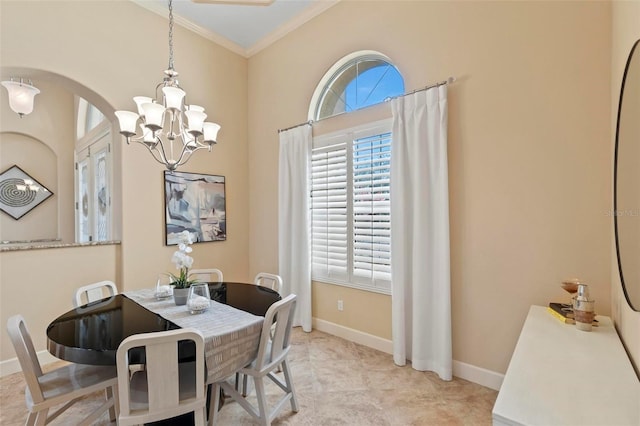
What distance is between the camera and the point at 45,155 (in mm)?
5090

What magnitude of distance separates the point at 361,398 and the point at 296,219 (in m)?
2.00

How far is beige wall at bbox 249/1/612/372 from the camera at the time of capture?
1935 mm

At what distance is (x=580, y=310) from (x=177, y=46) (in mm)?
4649

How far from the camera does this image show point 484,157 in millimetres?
2346

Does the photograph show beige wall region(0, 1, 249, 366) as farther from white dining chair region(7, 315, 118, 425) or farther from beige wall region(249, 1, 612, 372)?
beige wall region(249, 1, 612, 372)

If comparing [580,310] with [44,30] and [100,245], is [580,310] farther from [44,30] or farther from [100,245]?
[44,30]

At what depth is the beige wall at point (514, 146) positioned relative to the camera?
193cm

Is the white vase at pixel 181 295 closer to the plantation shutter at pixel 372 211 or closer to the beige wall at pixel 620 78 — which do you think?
the plantation shutter at pixel 372 211

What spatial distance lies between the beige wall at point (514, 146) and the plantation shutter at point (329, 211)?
2.58 feet

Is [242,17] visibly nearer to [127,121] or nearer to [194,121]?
[194,121]

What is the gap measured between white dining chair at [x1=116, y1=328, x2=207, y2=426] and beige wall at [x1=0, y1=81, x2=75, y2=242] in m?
5.42

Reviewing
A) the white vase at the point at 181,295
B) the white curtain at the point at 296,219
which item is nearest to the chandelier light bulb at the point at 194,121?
the white vase at the point at 181,295

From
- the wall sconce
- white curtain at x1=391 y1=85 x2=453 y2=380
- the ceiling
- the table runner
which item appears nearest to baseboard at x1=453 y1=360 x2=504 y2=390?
white curtain at x1=391 y1=85 x2=453 y2=380

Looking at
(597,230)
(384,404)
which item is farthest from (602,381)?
(384,404)
